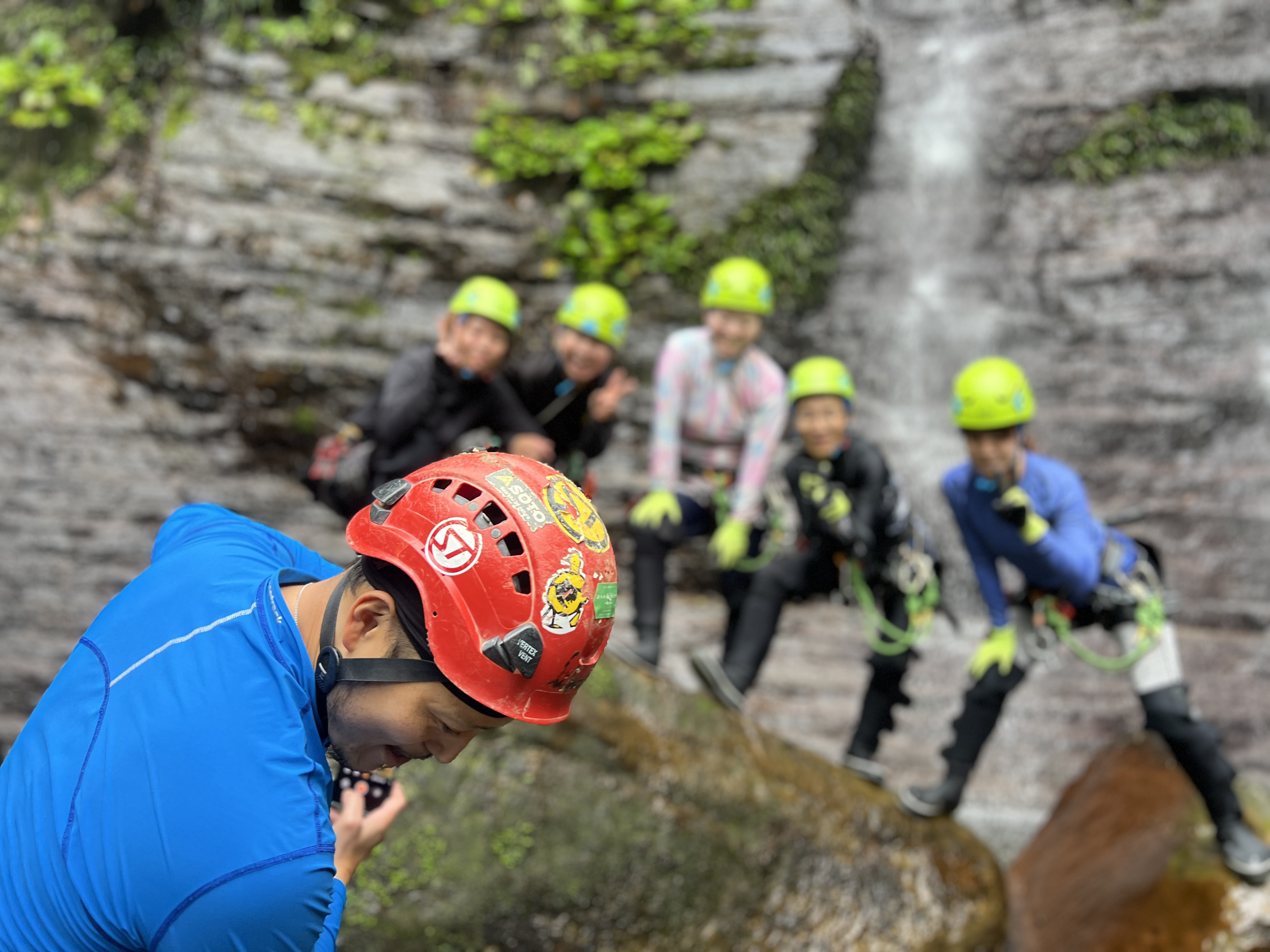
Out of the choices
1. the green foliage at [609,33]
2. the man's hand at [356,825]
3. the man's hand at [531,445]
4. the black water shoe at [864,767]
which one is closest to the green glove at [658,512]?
the man's hand at [531,445]

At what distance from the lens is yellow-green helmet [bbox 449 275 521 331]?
4.89 m

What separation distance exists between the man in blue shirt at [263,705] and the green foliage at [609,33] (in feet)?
29.1

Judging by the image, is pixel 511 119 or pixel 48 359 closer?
Result: pixel 48 359

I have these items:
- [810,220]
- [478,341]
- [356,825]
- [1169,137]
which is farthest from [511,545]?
[1169,137]

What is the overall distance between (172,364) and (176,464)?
35.7 inches

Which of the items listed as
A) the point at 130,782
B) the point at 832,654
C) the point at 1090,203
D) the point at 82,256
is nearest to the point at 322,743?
the point at 130,782

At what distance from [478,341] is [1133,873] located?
385 centimetres

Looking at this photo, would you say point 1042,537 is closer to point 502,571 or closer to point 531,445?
point 531,445

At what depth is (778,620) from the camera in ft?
17.2

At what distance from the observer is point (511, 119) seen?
9.78 metres

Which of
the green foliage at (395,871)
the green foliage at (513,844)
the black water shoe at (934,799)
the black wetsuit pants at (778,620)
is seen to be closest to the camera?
the green foliage at (395,871)

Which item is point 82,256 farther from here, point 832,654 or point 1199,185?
point 1199,185

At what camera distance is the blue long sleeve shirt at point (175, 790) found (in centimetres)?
151

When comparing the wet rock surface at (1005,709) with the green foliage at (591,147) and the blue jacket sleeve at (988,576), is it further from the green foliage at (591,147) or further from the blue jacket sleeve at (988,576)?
the green foliage at (591,147)
